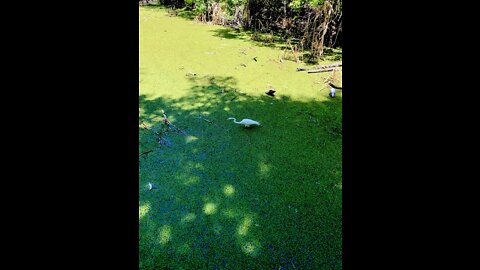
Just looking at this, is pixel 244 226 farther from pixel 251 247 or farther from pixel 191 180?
pixel 191 180

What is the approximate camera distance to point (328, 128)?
273 centimetres

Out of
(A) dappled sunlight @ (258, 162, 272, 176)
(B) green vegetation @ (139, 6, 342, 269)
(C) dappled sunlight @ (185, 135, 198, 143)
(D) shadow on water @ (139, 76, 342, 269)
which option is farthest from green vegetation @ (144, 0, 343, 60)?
(A) dappled sunlight @ (258, 162, 272, 176)

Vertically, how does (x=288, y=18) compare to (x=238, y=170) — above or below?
above

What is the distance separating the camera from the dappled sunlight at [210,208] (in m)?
1.78

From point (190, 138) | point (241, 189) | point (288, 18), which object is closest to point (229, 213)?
point (241, 189)

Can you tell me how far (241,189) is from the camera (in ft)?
6.48

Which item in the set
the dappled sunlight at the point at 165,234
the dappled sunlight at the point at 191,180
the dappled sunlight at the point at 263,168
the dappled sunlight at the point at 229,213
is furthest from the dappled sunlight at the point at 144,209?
the dappled sunlight at the point at 263,168

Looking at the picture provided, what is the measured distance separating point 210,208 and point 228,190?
0.62 ft

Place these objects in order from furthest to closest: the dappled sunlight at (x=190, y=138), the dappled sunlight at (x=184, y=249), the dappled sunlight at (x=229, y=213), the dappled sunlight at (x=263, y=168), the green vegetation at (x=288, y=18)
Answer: the green vegetation at (x=288, y=18) < the dappled sunlight at (x=190, y=138) < the dappled sunlight at (x=263, y=168) < the dappled sunlight at (x=229, y=213) < the dappled sunlight at (x=184, y=249)

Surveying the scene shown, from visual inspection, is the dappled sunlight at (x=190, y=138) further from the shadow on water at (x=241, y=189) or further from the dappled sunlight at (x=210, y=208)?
the dappled sunlight at (x=210, y=208)

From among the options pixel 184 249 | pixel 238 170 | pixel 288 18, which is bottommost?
pixel 184 249

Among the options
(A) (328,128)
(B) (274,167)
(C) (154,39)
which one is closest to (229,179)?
(B) (274,167)
